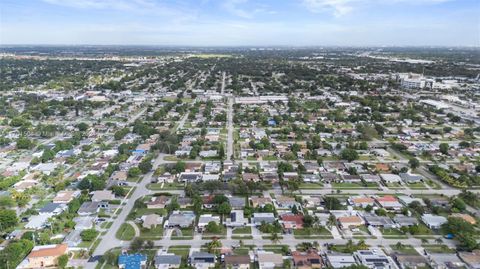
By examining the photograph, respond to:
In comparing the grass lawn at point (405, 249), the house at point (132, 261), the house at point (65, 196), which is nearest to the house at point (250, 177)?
the grass lawn at point (405, 249)

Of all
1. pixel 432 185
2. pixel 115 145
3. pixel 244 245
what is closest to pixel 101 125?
pixel 115 145

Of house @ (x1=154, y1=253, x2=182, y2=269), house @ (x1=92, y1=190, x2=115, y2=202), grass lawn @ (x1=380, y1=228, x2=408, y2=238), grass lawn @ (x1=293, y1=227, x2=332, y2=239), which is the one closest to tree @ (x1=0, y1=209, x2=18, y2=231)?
house @ (x1=92, y1=190, x2=115, y2=202)

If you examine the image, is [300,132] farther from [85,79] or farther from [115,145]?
[85,79]

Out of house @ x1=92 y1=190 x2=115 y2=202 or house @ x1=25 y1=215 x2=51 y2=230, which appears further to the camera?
house @ x1=92 y1=190 x2=115 y2=202

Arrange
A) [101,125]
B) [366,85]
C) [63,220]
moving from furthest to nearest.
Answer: [366,85] → [101,125] → [63,220]

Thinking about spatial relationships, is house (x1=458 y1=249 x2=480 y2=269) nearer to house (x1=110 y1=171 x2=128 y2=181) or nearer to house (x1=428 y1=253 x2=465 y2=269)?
house (x1=428 y1=253 x2=465 y2=269)
